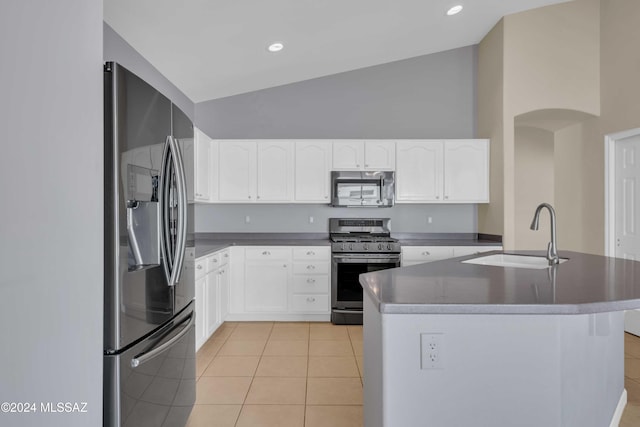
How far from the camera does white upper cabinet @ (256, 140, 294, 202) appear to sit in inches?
173

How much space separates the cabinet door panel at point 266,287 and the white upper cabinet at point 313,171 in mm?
899

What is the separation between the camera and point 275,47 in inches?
147

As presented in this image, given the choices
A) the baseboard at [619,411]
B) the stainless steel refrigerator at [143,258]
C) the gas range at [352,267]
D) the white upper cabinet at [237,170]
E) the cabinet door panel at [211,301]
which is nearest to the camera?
the stainless steel refrigerator at [143,258]

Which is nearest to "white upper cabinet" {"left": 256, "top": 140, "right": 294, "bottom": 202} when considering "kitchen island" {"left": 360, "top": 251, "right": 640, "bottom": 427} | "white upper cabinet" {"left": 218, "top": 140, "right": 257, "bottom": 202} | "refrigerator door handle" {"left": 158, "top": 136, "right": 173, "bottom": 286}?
"white upper cabinet" {"left": 218, "top": 140, "right": 257, "bottom": 202}

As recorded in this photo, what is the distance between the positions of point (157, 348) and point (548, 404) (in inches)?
62.4

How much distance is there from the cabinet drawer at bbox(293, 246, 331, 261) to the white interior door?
10.2 feet

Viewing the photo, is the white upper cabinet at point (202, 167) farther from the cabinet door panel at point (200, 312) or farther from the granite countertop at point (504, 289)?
the granite countertop at point (504, 289)

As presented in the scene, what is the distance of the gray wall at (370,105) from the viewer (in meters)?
4.74

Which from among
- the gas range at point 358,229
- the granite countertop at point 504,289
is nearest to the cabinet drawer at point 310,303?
the gas range at point 358,229

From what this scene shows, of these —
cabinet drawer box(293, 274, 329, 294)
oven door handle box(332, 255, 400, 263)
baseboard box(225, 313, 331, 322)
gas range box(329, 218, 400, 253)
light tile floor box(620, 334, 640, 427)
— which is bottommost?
light tile floor box(620, 334, 640, 427)

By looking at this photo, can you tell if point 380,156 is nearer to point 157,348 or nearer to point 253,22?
point 253,22

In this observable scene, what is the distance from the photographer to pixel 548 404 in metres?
1.30

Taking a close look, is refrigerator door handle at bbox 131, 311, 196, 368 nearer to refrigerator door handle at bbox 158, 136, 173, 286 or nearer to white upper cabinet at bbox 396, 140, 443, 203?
refrigerator door handle at bbox 158, 136, 173, 286

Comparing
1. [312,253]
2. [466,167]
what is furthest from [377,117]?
[312,253]
